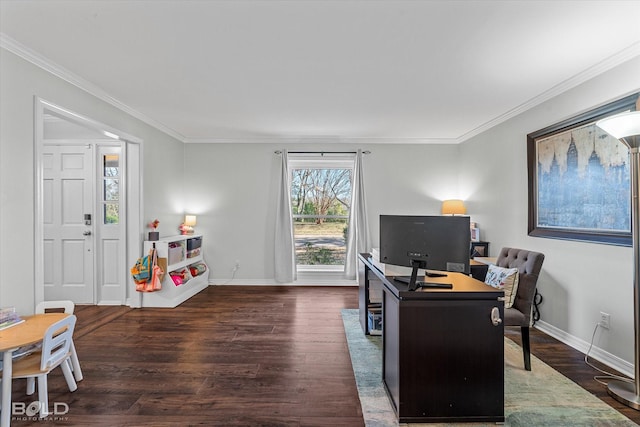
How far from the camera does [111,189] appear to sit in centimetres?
414

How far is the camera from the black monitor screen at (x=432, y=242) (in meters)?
1.76

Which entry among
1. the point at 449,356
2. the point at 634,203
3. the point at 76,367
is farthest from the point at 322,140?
the point at 76,367

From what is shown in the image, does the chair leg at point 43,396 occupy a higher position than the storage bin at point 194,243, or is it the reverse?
the storage bin at point 194,243

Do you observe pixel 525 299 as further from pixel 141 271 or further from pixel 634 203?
pixel 141 271

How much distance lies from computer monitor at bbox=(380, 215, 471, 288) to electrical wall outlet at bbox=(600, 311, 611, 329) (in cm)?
185

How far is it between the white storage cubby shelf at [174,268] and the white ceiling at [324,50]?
178cm

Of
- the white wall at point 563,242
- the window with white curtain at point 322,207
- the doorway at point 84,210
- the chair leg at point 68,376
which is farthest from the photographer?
the window with white curtain at point 322,207

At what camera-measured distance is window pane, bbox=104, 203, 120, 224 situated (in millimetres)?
4113

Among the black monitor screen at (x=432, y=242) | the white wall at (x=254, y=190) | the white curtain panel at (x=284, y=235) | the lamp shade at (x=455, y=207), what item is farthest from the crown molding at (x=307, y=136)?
the black monitor screen at (x=432, y=242)

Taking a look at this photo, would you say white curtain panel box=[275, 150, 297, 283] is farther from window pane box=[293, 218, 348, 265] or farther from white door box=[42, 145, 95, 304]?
white door box=[42, 145, 95, 304]

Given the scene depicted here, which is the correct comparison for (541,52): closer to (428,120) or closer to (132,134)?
(428,120)

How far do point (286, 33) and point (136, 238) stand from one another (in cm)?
332

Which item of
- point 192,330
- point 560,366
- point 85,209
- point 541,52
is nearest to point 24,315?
point 192,330

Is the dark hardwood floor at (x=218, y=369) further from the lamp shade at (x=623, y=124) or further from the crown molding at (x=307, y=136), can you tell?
the crown molding at (x=307, y=136)
